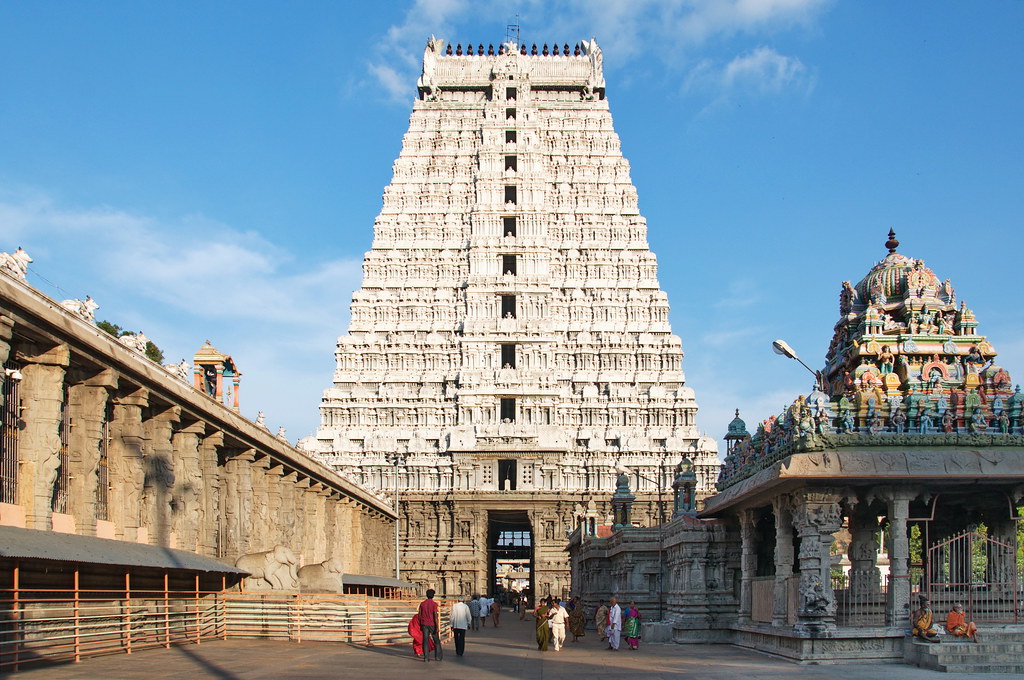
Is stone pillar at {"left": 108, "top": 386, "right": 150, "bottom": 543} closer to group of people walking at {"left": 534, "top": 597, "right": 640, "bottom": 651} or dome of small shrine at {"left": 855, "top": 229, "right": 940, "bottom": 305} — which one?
group of people walking at {"left": 534, "top": 597, "right": 640, "bottom": 651}

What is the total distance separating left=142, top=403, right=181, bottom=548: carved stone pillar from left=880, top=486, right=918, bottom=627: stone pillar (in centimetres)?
1936

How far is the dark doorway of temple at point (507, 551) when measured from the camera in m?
83.1

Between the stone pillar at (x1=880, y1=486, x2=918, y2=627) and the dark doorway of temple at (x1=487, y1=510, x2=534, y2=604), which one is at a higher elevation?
the stone pillar at (x1=880, y1=486, x2=918, y2=627)

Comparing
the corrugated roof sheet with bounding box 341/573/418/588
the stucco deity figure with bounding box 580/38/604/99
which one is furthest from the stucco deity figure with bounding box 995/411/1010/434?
the stucco deity figure with bounding box 580/38/604/99

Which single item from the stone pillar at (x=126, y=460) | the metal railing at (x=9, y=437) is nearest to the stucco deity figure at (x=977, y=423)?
the metal railing at (x=9, y=437)

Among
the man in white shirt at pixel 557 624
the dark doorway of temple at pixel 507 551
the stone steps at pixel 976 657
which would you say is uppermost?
the stone steps at pixel 976 657

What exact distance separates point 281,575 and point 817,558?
674 inches

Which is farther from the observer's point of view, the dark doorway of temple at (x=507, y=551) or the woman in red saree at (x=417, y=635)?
the dark doorway of temple at (x=507, y=551)

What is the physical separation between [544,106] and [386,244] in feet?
71.7

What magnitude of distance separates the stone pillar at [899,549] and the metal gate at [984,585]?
0.52 meters

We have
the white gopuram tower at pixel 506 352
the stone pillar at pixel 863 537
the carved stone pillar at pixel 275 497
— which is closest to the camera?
the stone pillar at pixel 863 537

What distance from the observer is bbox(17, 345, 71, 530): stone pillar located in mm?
A: 23469

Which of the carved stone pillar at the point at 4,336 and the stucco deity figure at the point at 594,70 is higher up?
the stucco deity figure at the point at 594,70

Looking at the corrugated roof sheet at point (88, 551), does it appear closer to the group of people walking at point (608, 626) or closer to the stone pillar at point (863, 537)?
the group of people walking at point (608, 626)
